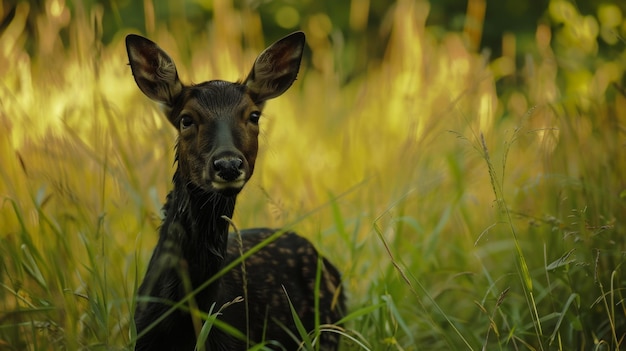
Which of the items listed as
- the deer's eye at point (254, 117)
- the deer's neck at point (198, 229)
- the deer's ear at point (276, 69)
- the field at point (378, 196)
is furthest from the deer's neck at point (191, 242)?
the deer's ear at point (276, 69)

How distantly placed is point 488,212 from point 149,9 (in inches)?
99.3

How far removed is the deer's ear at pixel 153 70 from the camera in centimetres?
381

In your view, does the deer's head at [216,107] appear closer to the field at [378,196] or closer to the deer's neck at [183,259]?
the deer's neck at [183,259]

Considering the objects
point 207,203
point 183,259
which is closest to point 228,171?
point 207,203

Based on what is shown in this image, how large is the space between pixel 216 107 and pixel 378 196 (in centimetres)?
214

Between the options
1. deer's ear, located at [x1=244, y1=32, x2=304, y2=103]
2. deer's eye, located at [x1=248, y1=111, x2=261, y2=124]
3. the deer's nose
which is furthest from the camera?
deer's ear, located at [x1=244, y1=32, x2=304, y2=103]

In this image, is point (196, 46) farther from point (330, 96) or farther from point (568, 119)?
point (568, 119)

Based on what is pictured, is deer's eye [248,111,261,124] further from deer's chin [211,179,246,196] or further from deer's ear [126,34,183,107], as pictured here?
deer's chin [211,179,246,196]

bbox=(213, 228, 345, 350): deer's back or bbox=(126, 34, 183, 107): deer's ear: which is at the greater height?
bbox=(126, 34, 183, 107): deer's ear

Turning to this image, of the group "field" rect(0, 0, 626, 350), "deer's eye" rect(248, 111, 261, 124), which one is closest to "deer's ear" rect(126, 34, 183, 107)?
"field" rect(0, 0, 626, 350)

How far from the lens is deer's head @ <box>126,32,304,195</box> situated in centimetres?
Result: 339

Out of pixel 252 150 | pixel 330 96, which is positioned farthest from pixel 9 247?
pixel 330 96

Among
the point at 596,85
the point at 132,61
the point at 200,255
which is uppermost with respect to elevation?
the point at 132,61

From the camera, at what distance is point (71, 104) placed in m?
5.04
